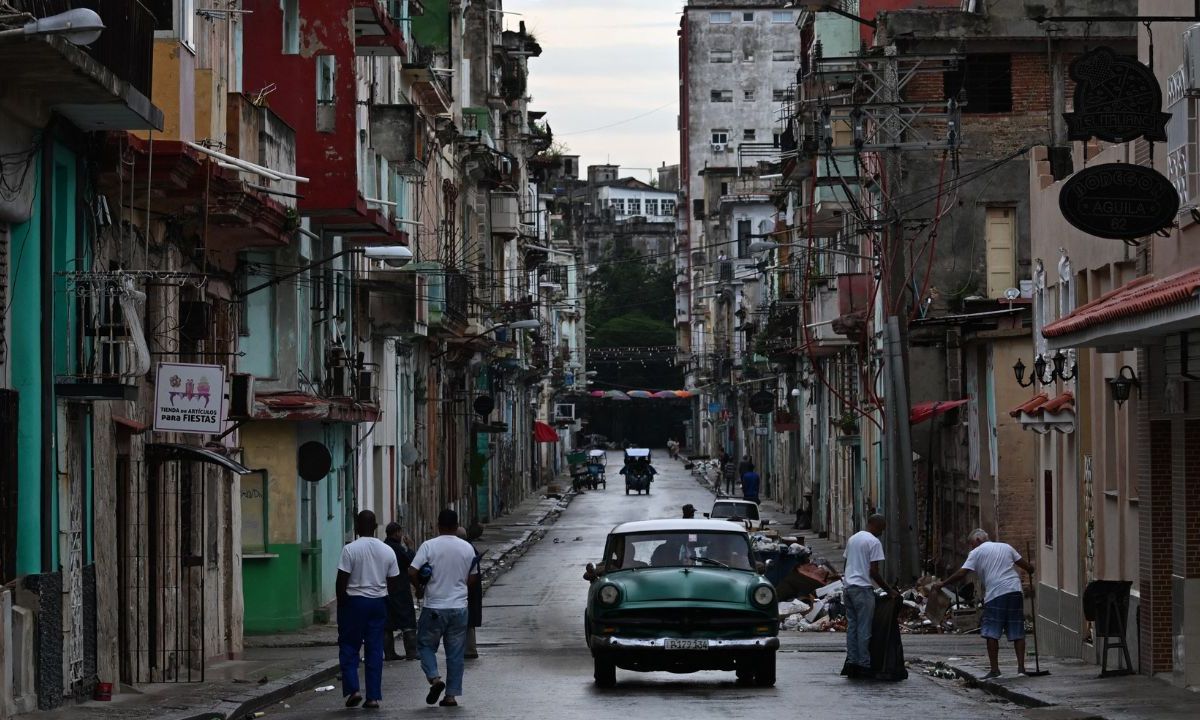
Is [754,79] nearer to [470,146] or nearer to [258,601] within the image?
[470,146]

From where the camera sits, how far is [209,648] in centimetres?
2486

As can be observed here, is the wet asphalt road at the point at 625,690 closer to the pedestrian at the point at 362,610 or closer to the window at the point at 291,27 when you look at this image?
the pedestrian at the point at 362,610

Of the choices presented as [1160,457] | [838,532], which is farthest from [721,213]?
[1160,457]

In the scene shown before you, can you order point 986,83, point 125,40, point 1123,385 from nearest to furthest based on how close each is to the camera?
point 125,40, point 1123,385, point 986,83

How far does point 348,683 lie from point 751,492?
48990mm

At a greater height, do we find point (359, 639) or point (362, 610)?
point (362, 610)

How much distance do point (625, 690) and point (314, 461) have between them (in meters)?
10.9

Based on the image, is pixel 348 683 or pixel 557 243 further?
pixel 557 243

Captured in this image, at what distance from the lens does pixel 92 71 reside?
1608 cm

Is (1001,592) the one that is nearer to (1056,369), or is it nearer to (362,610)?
(1056,369)

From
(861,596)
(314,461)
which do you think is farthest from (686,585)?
(314,461)

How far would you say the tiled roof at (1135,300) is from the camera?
16.5 m

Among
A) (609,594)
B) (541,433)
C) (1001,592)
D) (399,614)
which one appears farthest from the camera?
(541,433)

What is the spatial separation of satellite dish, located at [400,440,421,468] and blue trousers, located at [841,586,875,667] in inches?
940
